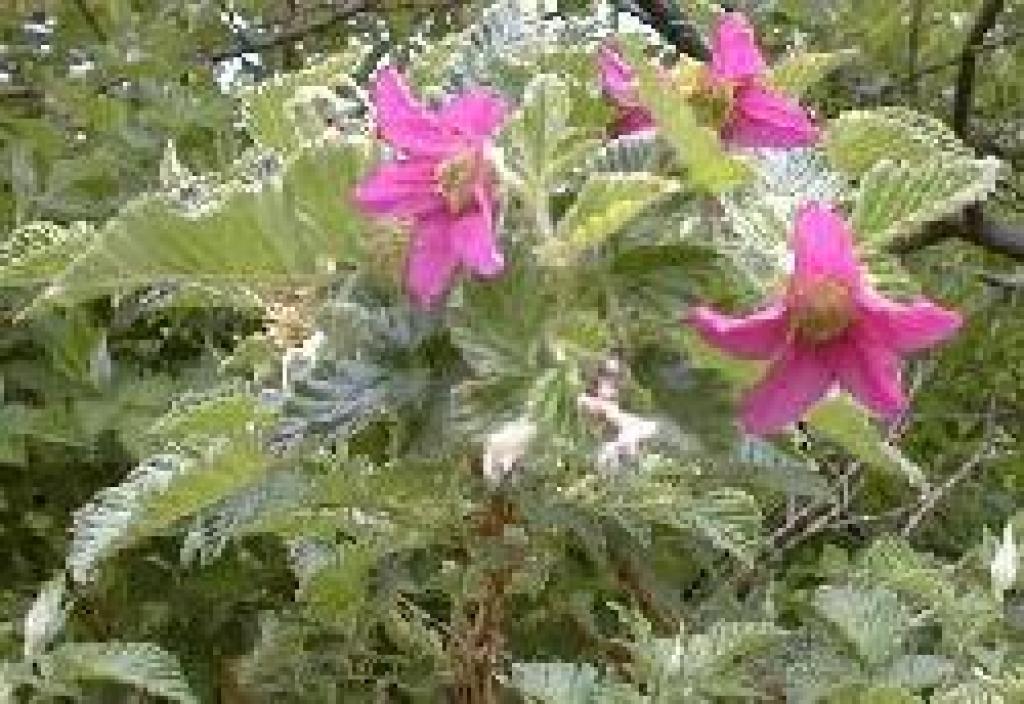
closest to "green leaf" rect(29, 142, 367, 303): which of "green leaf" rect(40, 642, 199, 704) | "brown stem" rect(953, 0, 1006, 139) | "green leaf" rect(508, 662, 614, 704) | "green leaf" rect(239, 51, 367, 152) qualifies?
"green leaf" rect(239, 51, 367, 152)

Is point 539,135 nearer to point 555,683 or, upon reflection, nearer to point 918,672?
point 555,683

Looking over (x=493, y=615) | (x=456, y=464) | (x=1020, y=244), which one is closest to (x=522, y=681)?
(x=493, y=615)

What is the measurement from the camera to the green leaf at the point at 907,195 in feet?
2.97

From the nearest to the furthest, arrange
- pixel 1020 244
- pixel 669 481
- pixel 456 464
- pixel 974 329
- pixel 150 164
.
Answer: pixel 456 464 → pixel 669 481 → pixel 150 164 → pixel 1020 244 → pixel 974 329

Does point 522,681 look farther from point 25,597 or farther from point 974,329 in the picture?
point 974,329

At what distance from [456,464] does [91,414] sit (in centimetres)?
122

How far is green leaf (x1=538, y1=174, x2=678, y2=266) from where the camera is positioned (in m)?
A: 0.85

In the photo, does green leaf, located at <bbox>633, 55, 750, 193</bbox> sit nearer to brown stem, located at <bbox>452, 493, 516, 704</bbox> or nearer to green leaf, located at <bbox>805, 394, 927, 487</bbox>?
green leaf, located at <bbox>805, 394, 927, 487</bbox>

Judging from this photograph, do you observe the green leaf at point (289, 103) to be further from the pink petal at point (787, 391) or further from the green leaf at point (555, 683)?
the green leaf at point (555, 683)

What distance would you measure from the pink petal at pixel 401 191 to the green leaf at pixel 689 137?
0.31ft

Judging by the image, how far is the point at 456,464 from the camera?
1.01 meters

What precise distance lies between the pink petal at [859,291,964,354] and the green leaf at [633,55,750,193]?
73 millimetres

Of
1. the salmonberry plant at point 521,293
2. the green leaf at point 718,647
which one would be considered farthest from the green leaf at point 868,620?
the salmonberry plant at point 521,293

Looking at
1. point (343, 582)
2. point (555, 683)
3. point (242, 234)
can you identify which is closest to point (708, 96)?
point (242, 234)
